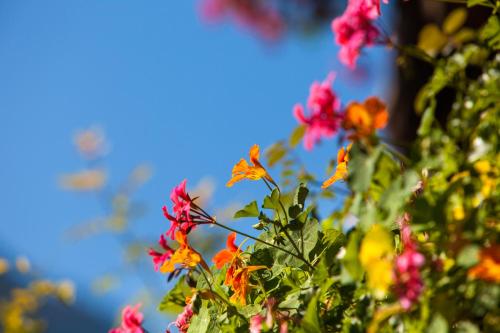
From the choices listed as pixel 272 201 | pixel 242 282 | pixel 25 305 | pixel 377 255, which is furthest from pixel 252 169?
pixel 25 305

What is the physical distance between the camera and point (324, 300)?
0.82m

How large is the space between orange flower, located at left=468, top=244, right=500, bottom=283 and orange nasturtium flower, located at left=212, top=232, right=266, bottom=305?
383 millimetres

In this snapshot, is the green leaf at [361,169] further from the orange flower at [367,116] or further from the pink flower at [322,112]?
the pink flower at [322,112]

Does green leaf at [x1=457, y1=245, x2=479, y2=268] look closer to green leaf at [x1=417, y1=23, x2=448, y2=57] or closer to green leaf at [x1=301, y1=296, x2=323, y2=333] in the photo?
green leaf at [x1=301, y1=296, x2=323, y2=333]

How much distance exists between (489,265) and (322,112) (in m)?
Answer: 0.32

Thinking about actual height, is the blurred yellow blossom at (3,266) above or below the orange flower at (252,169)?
above

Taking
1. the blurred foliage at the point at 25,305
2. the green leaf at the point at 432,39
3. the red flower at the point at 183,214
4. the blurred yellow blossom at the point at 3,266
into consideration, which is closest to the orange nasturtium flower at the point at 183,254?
the red flower at the point at 183,214

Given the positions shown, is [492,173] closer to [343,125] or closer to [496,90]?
[343,125]

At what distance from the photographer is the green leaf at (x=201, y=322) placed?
0.88 metres

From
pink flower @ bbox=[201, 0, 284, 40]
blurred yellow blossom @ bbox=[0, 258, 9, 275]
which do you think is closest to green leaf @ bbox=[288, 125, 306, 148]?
blurred yellow blossom @ bbox=[0, 258, 9, 275]

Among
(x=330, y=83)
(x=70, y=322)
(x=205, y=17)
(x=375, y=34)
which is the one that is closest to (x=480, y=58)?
(x=375, y=34)

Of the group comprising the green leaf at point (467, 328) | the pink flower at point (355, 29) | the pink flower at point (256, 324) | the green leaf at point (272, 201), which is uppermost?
the pink flower at point (355, 29)

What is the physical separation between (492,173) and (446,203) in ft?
0.37

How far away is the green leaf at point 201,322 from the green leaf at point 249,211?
0.14 meters
